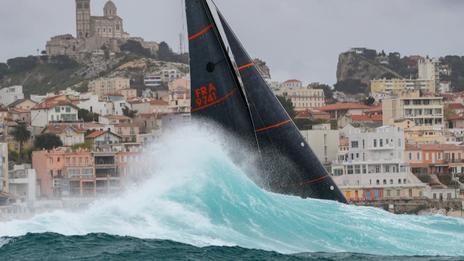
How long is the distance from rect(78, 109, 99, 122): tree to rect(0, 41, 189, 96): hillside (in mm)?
53751

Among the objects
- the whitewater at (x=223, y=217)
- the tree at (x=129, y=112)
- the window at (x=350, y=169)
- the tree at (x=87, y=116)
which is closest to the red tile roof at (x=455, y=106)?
the tree at (x=129, y=112)

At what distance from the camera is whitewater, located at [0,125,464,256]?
26.0m

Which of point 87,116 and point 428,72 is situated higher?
point 428,72

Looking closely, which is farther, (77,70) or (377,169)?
(77,70)

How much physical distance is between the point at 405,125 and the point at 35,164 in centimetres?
2702

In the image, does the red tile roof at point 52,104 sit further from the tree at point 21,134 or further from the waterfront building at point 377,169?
the waterfront building at point 377,169

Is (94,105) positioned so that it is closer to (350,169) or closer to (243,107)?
(350,169)

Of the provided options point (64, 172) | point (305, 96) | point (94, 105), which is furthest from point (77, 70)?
point (64, 172)

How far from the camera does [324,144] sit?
8938cm

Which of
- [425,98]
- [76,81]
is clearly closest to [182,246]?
[425,98]

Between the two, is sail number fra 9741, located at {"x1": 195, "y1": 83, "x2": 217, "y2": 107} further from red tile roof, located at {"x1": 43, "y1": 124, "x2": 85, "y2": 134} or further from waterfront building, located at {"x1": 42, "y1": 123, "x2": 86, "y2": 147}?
red tile roof, located at {"x1": 43, "y1": 124, "x2": 85, "y2": 134}

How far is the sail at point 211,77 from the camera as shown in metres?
30.1

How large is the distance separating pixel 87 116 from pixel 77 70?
243ft

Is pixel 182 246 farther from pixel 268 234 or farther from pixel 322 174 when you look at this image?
pixel 322 174
